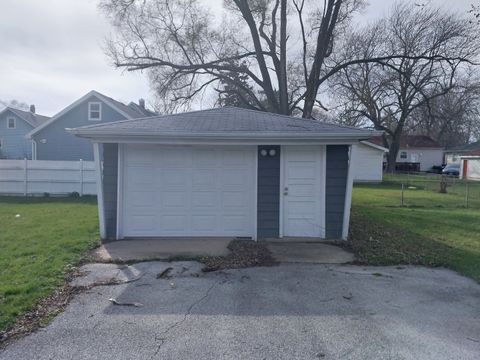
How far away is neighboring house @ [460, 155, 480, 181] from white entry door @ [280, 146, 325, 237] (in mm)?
34241

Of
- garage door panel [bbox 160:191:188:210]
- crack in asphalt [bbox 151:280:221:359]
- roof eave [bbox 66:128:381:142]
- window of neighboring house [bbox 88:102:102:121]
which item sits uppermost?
window of neighboring house [bbox 88:102:102:121]

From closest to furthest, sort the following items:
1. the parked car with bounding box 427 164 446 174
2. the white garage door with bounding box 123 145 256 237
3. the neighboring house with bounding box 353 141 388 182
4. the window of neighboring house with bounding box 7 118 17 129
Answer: the white garage door with bounding box 123 145 256 237 < the neighboring house with bounding box 353 141 388 182 < the window of neighboring house with bounding box 7 118 17 129 < the parked car with bounding box 427 164 446 174

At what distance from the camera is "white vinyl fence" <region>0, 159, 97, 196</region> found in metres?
16.0

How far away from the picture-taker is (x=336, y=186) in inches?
322

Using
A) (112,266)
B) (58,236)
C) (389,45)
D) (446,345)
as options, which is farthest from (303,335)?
(389,45)

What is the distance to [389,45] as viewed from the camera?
77.3 ft

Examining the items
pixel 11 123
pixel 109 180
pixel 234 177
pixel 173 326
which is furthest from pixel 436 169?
A: pixel 173 326

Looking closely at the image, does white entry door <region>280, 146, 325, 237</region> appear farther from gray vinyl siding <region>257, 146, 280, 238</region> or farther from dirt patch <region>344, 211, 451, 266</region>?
dirt patch <region>344, 211, 451, 266</region>

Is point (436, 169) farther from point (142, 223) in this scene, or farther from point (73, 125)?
point (142, 223)

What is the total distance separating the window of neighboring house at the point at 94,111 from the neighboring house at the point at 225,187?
15548mm

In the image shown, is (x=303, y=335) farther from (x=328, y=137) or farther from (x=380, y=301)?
(x=328, y=137)

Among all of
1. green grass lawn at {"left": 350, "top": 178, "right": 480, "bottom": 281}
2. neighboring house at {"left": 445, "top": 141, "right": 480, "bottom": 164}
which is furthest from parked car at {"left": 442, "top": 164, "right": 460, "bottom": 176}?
green grass lawn at {"left": 350, "top": 178, "right": 480, "bottom": 281}

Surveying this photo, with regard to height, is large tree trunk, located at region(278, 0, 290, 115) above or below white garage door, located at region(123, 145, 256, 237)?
above

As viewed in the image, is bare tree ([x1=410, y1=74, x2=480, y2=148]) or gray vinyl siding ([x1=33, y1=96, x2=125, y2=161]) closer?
gray vinyl siding ([x1=33, y1=96, x2=125, y2=161])
